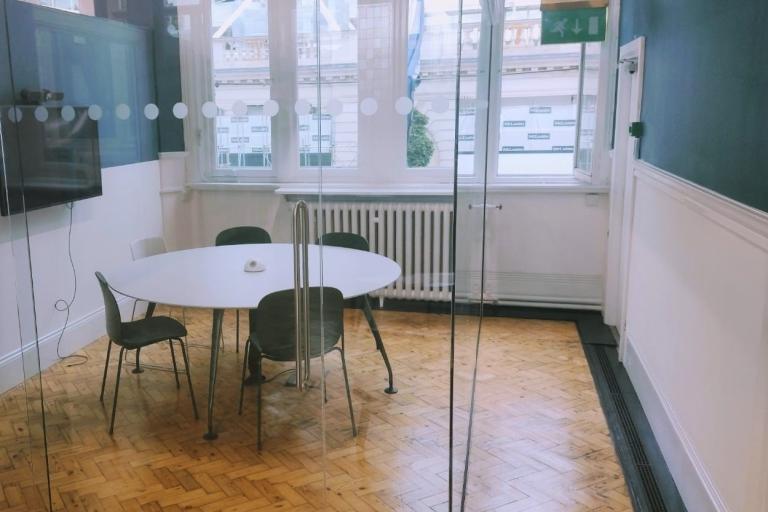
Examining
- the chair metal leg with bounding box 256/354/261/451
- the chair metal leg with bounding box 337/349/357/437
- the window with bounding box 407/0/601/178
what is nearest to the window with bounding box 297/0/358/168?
the chair metal leg with bounding box 337/349/357/437

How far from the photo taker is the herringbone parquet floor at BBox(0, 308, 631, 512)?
253 centimetres

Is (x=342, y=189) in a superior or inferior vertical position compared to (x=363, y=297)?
superior

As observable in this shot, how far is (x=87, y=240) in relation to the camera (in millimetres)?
2771

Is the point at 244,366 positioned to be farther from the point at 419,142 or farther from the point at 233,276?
the point at 419,142

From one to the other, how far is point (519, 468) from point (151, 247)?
188 cm

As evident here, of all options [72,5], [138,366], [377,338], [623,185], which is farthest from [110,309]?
[623,185]

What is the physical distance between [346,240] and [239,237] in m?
0.48

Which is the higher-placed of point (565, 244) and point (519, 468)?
point (565, 244)

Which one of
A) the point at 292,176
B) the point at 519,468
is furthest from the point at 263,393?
the point at 519,468

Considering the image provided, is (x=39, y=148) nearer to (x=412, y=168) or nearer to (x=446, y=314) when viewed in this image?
(x=412, y=168)

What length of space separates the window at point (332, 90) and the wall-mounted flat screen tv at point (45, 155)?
0.97m

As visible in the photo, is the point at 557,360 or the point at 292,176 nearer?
the point at 292,176

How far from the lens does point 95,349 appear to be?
2.88 metres

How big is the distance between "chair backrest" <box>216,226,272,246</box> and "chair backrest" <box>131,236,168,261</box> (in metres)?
0.25
